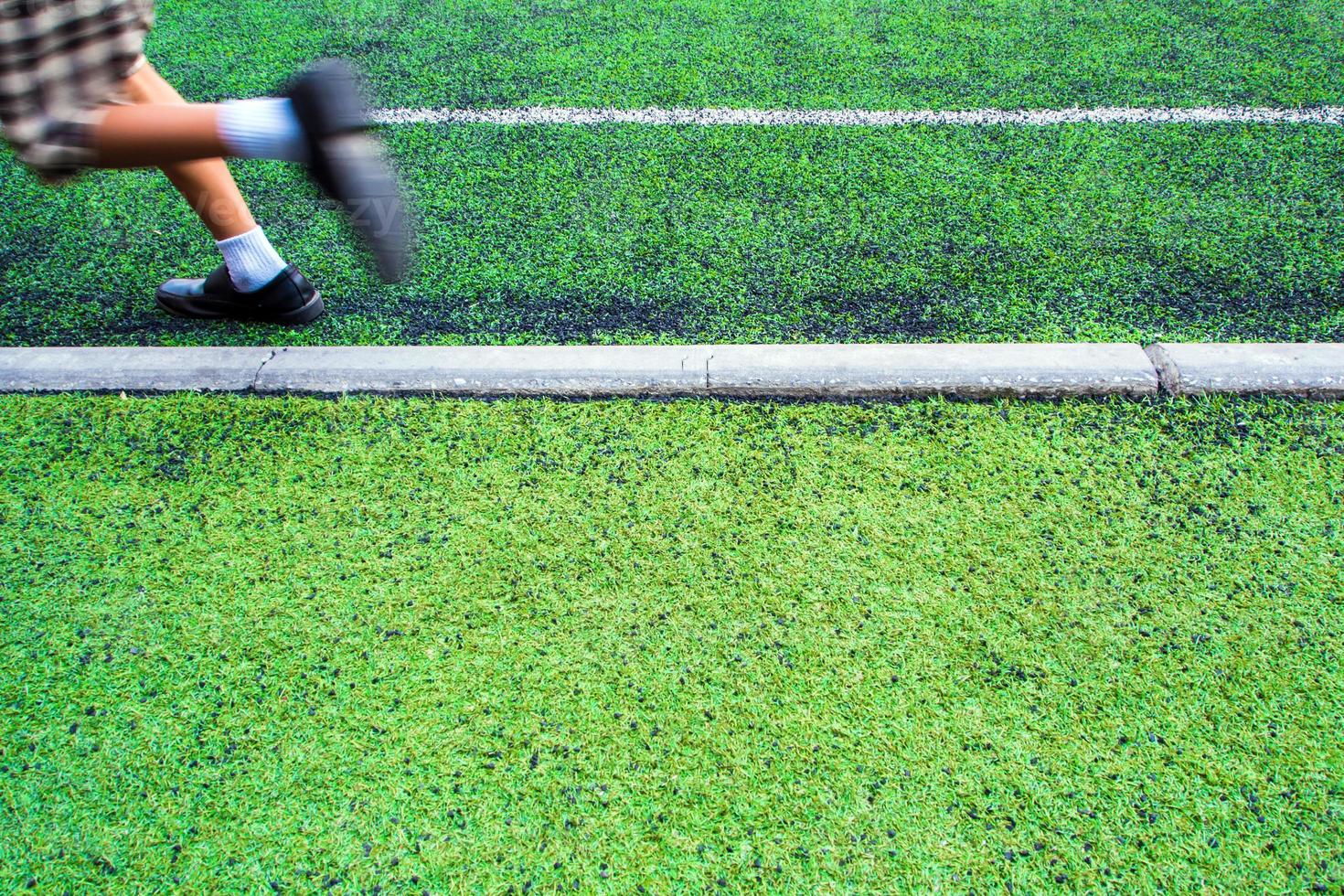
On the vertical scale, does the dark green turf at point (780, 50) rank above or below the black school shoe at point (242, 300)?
above

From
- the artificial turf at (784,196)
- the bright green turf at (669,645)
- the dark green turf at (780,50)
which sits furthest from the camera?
the dark green turf at (780,50)

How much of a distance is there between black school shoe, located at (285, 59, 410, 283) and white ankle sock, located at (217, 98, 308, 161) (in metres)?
0.03

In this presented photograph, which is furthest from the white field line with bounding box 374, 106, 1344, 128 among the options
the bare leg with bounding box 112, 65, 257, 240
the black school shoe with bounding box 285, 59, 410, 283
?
the black school shoe with bounding box 285, 59, 410, 283

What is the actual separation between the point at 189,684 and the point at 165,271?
1.79 meters

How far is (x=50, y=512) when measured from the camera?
213 cm

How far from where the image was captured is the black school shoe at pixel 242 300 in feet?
8.61

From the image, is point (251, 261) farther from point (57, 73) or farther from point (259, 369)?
point (57, 73)

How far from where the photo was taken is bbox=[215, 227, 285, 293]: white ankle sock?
2.54 meters

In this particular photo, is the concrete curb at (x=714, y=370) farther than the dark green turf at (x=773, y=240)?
No

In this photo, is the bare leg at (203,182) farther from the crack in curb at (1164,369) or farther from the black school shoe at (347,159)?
the crack in curb at (1164,369)

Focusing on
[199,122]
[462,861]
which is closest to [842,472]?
[462,861]

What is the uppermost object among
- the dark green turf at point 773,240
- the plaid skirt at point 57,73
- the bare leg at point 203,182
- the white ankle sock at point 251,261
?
the plaid skirt at point 57,73

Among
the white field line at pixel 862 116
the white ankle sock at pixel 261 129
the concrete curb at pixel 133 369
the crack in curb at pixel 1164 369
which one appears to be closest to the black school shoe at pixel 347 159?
the white ankle sock at pixel 261 129

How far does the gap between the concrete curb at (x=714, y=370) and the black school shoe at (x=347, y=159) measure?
45 cm
